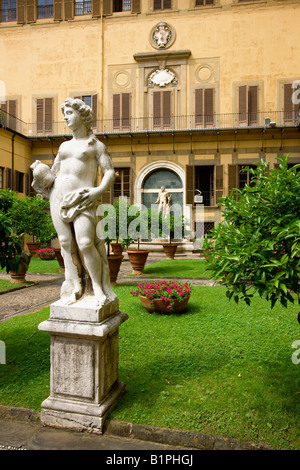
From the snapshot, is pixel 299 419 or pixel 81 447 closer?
pixel 81 447

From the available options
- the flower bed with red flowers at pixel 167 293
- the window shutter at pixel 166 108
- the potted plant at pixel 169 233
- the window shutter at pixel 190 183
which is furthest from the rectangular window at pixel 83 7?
the flower bed with red flowers at pixel 167 293

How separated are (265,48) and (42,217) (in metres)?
14.1

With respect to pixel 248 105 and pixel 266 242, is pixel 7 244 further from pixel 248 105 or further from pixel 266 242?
pixel 248 105

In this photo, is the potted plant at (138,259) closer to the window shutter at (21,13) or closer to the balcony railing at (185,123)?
the balcony railing at (185,123)

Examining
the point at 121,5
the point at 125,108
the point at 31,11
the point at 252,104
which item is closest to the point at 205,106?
the point at 252,104

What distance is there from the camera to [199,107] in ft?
59.3

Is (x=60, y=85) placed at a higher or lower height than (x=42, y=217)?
higher

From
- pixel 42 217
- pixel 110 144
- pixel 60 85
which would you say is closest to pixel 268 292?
pixel 42 217

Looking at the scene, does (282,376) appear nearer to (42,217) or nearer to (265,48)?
(42,217)

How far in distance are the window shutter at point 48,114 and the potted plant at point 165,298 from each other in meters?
16.1

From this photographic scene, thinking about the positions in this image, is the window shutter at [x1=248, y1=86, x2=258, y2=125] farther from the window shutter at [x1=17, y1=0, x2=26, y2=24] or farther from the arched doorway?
the window shutter at [x1=17, y1=0, x2=26, y2=24]

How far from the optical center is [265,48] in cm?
1744

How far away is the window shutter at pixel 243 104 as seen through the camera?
57.7 feet
